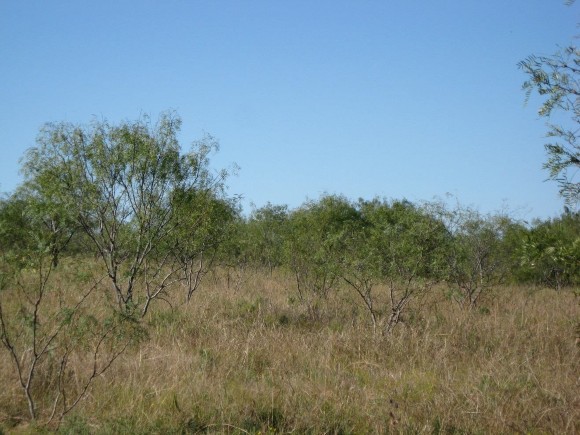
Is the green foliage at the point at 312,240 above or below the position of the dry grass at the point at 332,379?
above

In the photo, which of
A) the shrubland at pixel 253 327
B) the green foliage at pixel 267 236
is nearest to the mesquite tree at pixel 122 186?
the shrubland at pixel 253 327

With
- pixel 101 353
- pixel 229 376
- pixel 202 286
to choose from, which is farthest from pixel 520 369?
pixel 202 286

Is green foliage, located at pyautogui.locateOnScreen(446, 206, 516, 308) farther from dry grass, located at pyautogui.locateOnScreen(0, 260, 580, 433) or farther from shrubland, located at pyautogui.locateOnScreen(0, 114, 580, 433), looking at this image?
dry grass, located at pyautogui.locateOnScreen(0, 260, 580, 433)

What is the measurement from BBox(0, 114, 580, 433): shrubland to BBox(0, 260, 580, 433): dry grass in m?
0.03

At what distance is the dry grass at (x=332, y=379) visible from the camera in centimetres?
512

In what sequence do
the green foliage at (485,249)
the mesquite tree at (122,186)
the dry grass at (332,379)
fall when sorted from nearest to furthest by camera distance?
the dry grass at (332,379) < the mesquite tree at (122,186) < the green foliage at (485,249)

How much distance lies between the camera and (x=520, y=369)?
22.6 ft

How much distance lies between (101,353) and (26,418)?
1.50 m

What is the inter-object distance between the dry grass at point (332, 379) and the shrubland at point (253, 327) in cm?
3

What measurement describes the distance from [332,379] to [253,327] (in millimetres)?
2666

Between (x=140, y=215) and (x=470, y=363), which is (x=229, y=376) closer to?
(x=470, y=363)

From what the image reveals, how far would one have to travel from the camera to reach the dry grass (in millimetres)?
5125

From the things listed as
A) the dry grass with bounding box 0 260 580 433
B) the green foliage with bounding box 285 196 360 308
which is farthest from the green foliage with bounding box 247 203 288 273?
the dry grass with bounding box 0 260 580 433

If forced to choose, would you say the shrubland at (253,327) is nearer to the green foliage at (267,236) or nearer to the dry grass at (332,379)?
the dry grass at (332,379)
